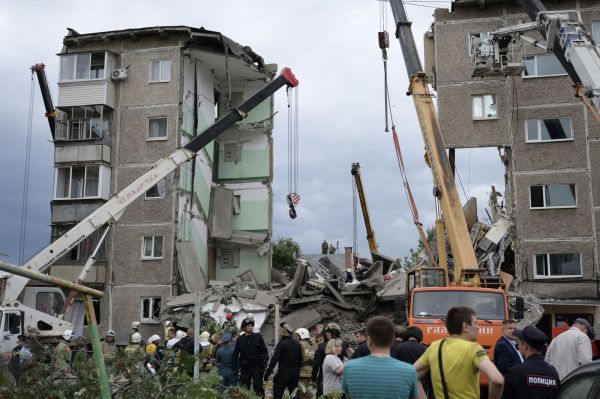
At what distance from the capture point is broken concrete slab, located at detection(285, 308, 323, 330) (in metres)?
24.3

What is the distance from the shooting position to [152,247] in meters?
31.6

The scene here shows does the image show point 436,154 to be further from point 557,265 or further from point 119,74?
point 119,74

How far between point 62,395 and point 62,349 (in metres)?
1.23

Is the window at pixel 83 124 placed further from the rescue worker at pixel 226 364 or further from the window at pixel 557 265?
the rescue worker at pixel 226 364

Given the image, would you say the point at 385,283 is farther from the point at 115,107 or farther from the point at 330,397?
the point at 330,397

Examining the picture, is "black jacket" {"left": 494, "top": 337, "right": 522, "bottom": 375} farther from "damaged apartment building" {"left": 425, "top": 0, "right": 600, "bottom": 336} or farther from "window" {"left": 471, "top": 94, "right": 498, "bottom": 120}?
Answer: "window" {"left": 471, "top": 94, "right": 498, "bottom": 120}

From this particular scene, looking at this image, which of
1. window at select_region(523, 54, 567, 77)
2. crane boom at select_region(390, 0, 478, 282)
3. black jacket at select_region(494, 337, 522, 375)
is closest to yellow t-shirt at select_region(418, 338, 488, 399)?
black jacket at select_region(494, 337, 522, 375)

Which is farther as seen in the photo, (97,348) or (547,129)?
(547,129)

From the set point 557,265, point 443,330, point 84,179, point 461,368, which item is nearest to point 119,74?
point 84,179

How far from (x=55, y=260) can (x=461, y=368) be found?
1816 cm

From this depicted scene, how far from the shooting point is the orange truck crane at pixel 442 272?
13375mm

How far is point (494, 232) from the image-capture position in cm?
2784

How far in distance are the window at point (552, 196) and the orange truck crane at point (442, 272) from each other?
1043 cm

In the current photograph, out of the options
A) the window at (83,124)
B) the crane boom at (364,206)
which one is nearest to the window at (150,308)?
the window at (83,124)
